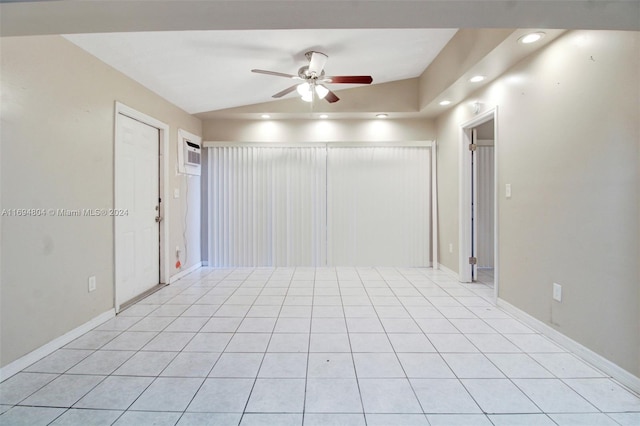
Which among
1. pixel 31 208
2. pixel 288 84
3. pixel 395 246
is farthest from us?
pixel 395 246

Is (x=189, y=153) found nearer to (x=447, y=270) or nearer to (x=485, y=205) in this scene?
(x=447, y=270)

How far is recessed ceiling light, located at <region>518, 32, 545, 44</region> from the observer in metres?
2.27

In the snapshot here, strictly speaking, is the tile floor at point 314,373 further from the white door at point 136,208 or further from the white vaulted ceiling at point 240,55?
the white vaulted ceiling at point 240,55

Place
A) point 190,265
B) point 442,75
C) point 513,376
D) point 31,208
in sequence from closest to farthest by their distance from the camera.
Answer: point 513,376, point 31,208, point 442,75, point 190,265

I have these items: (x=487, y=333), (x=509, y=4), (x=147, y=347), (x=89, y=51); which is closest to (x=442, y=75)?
(x=509, y=4)

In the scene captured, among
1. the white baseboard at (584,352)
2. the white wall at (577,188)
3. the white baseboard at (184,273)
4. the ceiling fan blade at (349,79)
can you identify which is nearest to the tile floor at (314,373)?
the white baseboard at (584,352)

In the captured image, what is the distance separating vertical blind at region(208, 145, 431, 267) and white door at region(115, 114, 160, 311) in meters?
1.23

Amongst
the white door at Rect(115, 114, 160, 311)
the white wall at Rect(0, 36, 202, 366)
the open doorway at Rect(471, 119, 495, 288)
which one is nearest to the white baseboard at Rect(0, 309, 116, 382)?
the white wall at Rect(0, 36, 202, 366)

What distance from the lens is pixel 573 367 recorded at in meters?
2.02

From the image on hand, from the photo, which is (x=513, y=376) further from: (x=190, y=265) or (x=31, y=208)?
(x=190, y=265)

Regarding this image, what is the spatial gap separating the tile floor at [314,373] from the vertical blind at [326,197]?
1.81 metres

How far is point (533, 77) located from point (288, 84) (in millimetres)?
2737

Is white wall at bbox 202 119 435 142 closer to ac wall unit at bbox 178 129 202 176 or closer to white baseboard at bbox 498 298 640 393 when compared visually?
ac wall unit at bbox 178 129 202 176

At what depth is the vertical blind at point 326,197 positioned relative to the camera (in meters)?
4.88
